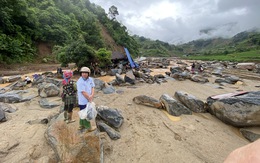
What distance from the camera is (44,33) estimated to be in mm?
28391

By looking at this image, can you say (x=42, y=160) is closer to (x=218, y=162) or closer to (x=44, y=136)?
(x=44, y=136)

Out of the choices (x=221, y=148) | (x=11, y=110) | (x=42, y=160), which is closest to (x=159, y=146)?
(x=221, y=148)

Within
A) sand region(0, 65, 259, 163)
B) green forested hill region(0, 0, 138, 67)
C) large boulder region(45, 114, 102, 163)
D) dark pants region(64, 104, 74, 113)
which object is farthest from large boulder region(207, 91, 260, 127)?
green forested hill region(0, 0, 138, 67)

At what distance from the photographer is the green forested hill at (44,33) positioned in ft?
56.6

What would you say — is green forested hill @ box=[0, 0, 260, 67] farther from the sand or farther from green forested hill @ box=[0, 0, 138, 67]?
the sand

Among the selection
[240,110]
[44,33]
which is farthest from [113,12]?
[240,110]

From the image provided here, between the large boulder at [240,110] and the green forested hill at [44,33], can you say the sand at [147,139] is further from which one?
the green forested hill at [44,33]

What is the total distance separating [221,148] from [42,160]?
5.66 meters

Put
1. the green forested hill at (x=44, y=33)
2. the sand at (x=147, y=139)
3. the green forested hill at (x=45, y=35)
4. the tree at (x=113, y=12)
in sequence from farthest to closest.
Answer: the tree at (x=113, y=12)
the green forested hill at (x=45, y=35)
the green forested hill at (x=44, y=33)
the sand at (x=147, y=139)

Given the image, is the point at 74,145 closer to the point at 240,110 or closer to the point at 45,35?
the point at 240,110

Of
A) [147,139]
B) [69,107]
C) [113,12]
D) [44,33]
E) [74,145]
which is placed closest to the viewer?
[74,145]

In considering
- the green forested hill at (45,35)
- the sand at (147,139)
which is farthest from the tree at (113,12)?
the sand at (147,139)

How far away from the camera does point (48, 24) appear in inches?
1187

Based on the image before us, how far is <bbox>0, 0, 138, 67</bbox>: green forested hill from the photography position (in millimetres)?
17250
